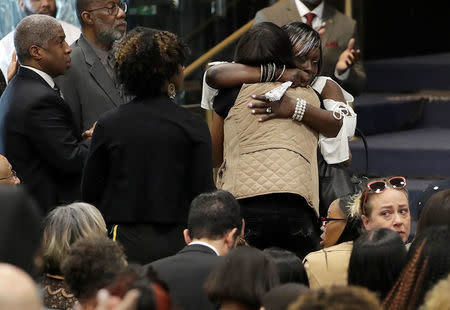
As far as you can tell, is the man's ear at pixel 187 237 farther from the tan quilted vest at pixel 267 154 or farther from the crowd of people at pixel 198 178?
the tan quilted vest at pixel 267 154

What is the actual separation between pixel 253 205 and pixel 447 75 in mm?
4858

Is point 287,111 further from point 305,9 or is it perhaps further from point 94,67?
point 305,9

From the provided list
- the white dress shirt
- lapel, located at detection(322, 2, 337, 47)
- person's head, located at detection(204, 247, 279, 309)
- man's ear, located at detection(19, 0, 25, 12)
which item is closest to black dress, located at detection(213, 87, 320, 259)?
person's head, located at detection(204, 247, 279, 309)

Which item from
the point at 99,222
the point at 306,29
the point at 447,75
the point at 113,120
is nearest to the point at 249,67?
the point at 306,29

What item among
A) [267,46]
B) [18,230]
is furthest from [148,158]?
[18,230]

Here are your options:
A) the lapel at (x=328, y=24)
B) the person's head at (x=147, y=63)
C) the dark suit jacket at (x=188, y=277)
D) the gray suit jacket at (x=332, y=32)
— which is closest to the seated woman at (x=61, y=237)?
the dark suit jacket at (x=188, y=277)

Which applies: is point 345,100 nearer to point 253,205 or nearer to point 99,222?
point 253,205

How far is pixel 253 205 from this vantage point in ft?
17.9

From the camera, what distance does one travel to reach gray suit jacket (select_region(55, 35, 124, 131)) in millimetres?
6133

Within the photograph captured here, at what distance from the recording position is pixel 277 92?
17.9 ft

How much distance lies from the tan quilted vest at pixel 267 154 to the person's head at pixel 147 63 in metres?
0.49

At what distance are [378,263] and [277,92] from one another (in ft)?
4.49

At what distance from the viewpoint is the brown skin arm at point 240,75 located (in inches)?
218

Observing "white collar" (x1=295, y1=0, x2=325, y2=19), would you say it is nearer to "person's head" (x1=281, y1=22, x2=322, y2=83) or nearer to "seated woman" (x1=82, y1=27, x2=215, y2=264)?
"person's head" (x1=281, y1=22, x2=322, y2=83)
